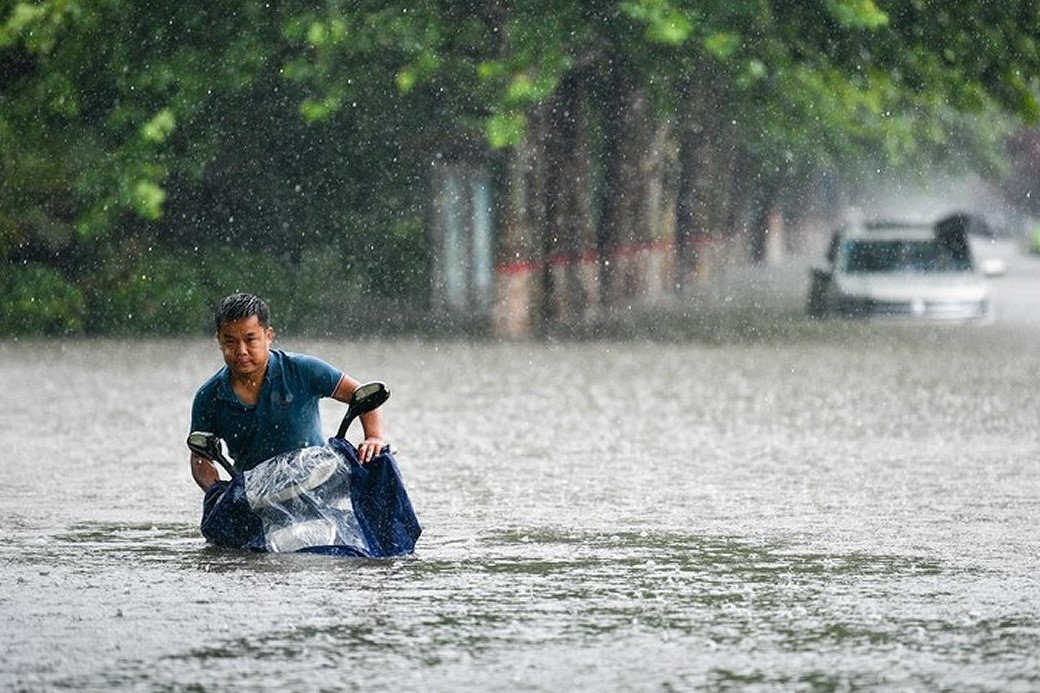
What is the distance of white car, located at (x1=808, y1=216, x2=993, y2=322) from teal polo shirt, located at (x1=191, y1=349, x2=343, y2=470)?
76.5 ft

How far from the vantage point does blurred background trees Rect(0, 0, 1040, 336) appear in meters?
28.3

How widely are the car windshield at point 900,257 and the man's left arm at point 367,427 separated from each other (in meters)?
24.4

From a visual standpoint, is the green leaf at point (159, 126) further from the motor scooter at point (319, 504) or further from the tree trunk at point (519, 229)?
the motor scooter at point (319, 504)

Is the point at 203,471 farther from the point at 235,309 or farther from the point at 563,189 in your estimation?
the point at 563,189

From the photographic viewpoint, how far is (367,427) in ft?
33.0

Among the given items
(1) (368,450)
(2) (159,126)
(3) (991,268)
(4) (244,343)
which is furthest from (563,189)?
(1) (368,450)

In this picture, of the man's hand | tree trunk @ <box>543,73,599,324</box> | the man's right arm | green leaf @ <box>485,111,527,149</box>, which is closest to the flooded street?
the man's right arm

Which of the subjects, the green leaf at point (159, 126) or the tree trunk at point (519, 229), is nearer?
the green leaf at point (159, 126)

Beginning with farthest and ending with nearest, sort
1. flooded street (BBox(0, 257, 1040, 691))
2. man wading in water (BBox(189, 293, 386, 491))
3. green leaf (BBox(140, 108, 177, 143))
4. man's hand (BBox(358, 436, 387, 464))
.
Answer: green leaf (BBox(140, 108, 177, 143)) → man wading in water (BBox(189, 293, 386, 491)) → man's hand (BBox(358, 436, 387, 464)) → flooded street (BBox(0, 257, 1040, 691))

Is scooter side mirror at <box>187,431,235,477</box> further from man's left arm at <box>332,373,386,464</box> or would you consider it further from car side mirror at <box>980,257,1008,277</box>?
car side mirror at <box>980,257,1008,277</box>

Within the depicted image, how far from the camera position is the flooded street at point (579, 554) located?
7.43 m

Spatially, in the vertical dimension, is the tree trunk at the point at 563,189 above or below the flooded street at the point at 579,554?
above

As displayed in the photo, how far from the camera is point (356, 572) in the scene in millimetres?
9578

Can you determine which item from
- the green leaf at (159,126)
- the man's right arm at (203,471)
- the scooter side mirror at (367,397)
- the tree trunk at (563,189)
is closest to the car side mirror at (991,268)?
the tree trunk at (563,189)
